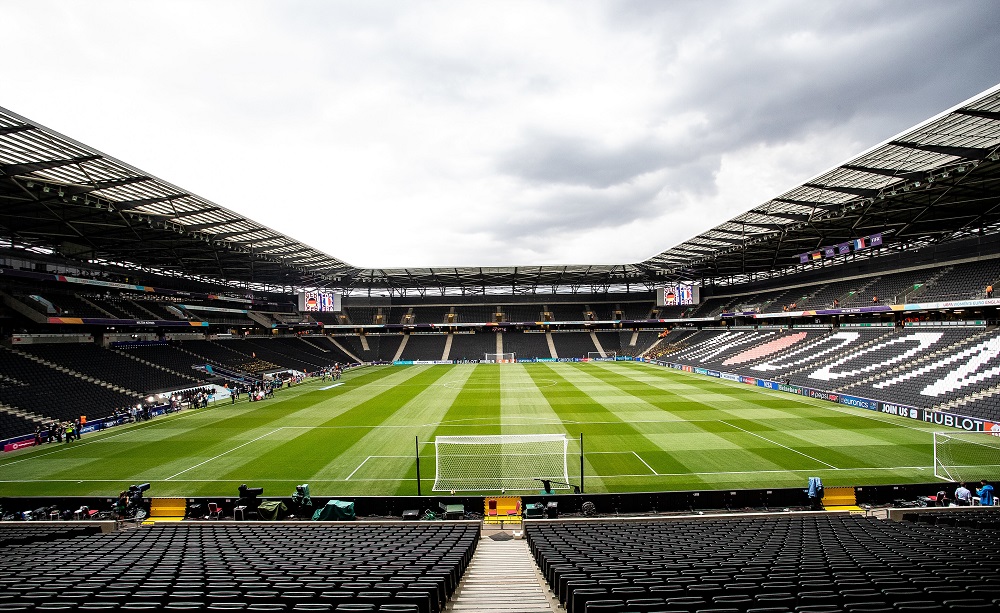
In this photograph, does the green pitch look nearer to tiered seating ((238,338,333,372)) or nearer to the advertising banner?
the advertising banner

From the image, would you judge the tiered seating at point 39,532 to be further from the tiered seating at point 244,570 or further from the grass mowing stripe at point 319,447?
the grass mowing stripe at point 319,447

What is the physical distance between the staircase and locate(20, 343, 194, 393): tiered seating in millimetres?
37987

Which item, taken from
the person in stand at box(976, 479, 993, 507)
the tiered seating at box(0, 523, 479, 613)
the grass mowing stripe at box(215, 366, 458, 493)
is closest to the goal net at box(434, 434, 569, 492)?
the grass mowing stripe at box(215, 366, 458, 493)

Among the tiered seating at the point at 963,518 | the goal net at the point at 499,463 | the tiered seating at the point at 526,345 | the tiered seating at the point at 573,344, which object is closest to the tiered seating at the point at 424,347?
the tiered seating at the point at 526,345

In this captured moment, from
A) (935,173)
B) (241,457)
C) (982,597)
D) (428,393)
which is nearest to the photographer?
(982,597)

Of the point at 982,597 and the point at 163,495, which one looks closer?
the point at 982,597

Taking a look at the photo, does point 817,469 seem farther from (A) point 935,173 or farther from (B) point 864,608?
(A) point 935,173

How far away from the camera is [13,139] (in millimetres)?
18328

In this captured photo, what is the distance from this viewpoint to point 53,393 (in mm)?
28469

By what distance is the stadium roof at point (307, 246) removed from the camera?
2088cm

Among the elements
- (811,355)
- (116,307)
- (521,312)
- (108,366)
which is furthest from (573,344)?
(116,307)

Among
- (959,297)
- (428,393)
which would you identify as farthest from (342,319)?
(959,297)

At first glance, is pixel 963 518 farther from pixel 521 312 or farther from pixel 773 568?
pixel 521 312

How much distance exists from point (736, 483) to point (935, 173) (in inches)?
995
